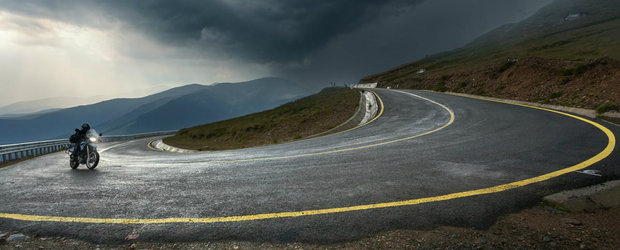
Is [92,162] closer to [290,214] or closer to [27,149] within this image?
[290,214]

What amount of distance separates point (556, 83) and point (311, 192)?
884 inches

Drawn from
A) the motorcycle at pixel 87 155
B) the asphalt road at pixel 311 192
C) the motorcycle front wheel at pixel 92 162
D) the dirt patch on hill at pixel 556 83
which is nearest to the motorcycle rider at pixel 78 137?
the motorcycle at pixel 87 155

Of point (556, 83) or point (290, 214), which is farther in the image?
point (556, 83)

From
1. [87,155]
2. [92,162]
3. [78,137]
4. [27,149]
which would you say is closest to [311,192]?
[92,162]

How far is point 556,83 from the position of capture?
1845 cm

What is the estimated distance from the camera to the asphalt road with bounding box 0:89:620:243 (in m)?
3.21

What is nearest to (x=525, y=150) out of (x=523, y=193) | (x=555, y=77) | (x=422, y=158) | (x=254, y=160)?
(x=422, y=158)

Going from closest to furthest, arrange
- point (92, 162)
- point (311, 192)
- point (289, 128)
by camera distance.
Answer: point (311, 192) → point (92, 162) → point (289, 128)

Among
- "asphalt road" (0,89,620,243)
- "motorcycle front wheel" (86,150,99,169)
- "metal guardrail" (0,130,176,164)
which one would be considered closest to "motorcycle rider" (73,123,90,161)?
"motorcycle front wheel" (86,150,99,169)

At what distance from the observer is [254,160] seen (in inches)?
290

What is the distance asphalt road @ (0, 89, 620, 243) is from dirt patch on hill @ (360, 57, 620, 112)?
29.8ft

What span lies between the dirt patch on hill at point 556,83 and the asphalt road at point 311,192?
9087 mm

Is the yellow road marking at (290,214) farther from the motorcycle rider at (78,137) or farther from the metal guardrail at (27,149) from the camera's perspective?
the metal guardrail at (27,149)

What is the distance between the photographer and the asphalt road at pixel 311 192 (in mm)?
3209
